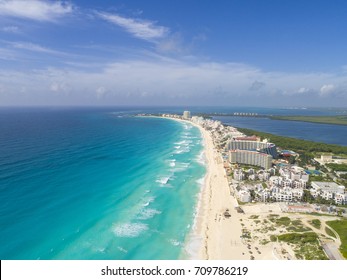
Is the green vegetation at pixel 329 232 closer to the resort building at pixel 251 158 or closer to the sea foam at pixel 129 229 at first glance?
the sea foam at pixel 129 229

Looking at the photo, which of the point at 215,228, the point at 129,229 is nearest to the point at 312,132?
the point at 215,228

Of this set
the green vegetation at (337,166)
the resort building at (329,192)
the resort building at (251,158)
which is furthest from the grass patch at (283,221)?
the green vegetation at (337,166)

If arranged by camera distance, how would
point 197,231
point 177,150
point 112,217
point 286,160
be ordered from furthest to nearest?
point 177,150 → point 286,160 → point 112,217 → point 197,231

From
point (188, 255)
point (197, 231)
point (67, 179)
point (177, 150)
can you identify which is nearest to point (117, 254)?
point (188, 255)

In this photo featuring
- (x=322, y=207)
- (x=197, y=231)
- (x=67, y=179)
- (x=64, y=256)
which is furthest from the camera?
(x=67, y=179)

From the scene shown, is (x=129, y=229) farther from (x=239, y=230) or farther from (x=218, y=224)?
(x=239, y=230)

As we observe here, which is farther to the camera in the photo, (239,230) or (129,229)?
(239,230)

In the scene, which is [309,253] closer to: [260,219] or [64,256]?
[260,219]
